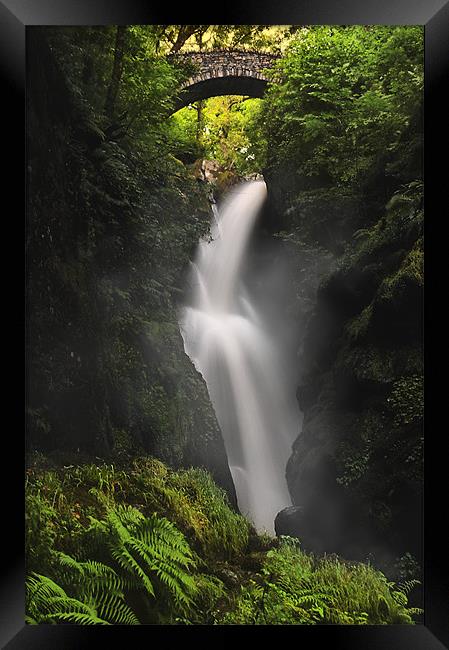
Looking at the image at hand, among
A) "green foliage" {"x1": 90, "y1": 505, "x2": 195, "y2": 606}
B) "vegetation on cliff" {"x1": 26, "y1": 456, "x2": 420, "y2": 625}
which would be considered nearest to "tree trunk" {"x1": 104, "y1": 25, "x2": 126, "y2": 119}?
"vegetation on cliff" {"x1": 26, "y1": 456, "x2": 420, "y2": 625}

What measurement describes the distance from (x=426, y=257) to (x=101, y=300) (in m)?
1.83

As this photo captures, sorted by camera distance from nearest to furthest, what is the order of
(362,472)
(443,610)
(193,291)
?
(443,610)
(362,472)
(193,291)

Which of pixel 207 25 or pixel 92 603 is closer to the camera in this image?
pixel 92 603

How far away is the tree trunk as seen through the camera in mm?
2709

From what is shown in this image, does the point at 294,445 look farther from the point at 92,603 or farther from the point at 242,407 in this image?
the point at 92,603

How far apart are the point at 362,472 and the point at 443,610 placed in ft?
2.55

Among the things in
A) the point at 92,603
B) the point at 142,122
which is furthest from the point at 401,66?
the point at 92,603

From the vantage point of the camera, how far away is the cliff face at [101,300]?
8.78 ft

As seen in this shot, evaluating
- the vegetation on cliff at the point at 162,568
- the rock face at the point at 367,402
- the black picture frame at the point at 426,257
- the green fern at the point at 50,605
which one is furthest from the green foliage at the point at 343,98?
the green fern at the point at 50,605

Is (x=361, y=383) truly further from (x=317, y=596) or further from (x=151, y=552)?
(x=151, y=552)

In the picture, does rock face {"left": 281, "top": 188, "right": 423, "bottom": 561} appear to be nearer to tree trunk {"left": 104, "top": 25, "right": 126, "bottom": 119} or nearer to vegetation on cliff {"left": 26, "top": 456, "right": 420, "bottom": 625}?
vegetation on cliff {"left": 26, "top": 456, "right": 420, "bottom": 625}

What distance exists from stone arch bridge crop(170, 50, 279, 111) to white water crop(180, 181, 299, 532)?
0.64 metres

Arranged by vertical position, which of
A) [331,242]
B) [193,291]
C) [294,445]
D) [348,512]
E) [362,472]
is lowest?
[348,512]

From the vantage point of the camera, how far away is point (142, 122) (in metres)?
2.80
